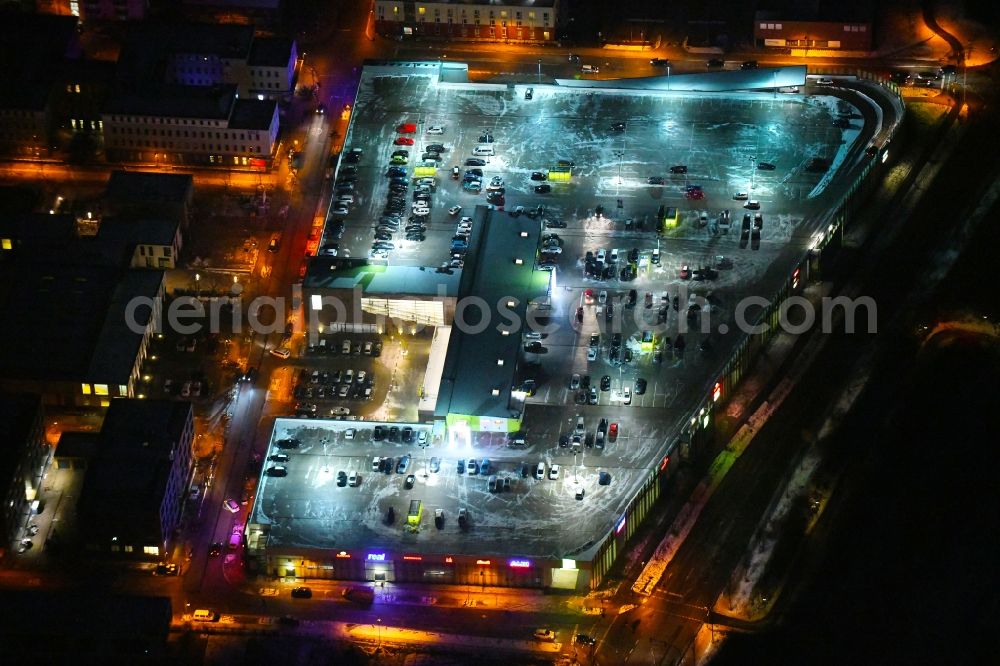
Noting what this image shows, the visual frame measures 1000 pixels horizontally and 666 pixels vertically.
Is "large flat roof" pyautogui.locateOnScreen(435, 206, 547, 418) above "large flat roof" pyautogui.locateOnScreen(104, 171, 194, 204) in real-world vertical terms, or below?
below

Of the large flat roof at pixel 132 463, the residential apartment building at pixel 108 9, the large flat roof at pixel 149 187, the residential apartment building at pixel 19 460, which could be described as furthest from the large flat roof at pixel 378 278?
the residential apartment building at pixel 108 9

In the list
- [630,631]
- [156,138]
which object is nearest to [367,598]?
[630,631]

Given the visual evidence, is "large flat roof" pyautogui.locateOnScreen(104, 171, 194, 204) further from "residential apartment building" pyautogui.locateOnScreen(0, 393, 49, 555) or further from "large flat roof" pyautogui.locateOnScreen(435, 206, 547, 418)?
"residential apartment building" pyautogui.locateOnScreen(0, 393, 49, 555)

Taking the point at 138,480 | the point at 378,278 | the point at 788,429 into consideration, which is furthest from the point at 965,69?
the point at 138,480

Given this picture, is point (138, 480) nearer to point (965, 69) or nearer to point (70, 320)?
point (70, 320)

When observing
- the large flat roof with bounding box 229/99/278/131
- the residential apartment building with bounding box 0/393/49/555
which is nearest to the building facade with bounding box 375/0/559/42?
the large flat roof with bounding box 229/99/278/131
